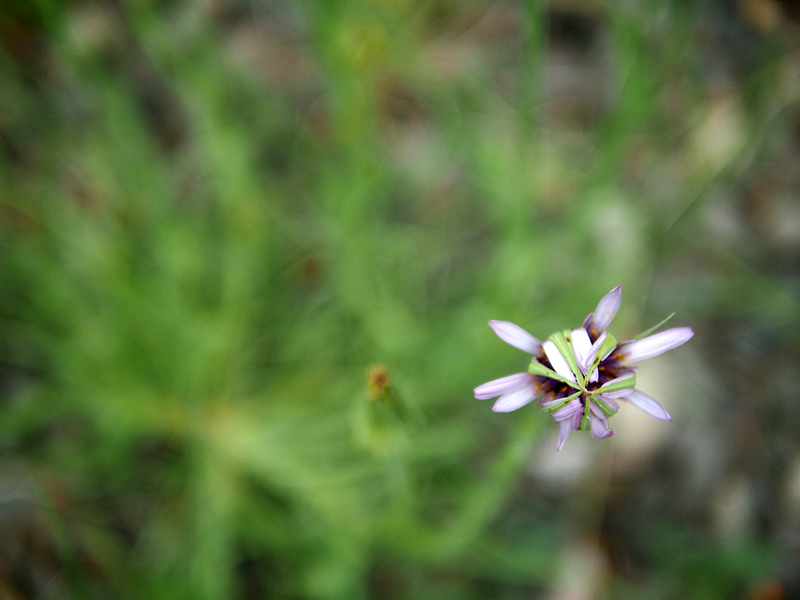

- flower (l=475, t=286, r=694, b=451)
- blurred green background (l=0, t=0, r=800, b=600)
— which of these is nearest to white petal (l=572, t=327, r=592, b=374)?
flower (l=475, t=286, r=694, b=451)

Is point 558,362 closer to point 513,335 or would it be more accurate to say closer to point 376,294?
point 513,335

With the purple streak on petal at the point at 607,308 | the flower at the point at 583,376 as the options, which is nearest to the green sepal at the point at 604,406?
the flower at the point at 583,376

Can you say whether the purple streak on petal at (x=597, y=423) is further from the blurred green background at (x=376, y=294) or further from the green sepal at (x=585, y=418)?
the blurred green background at (x=376, y=294)

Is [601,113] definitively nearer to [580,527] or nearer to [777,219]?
[777,219]

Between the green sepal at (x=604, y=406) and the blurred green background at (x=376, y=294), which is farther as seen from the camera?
the blurred green background at (x=376, y=294)

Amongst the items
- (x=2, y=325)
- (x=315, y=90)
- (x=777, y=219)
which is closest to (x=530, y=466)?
(x=777, y=219)

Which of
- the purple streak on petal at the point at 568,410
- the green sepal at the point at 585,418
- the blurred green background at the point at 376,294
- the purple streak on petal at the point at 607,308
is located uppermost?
the blurred green background at the point at 376,294

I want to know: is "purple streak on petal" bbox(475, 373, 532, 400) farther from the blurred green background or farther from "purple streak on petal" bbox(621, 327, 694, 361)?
the blurred green background
